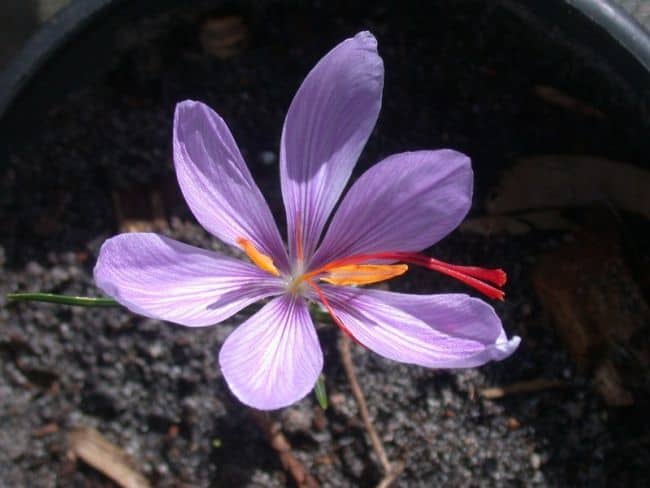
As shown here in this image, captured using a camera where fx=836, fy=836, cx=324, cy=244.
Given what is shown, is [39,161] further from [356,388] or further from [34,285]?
[356,388]

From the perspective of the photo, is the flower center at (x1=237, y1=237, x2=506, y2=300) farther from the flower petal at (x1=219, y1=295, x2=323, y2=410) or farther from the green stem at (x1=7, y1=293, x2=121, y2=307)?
the green stem at (x1=7, y1=293, x2=121, y2=307)

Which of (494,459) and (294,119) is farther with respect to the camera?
(494,459)

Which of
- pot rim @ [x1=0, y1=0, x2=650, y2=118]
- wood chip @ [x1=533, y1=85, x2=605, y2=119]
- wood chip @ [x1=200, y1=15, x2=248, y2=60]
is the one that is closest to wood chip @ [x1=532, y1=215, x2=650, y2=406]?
wood chip @ [x1=533, y1=85, x2=605, y2=119]

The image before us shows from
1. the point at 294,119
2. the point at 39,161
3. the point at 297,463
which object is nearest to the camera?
the point at 294,119

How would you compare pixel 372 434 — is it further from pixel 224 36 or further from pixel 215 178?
pixel 224 36

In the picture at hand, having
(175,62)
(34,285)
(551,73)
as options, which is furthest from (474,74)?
(34,285)

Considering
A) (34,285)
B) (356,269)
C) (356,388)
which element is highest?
(356,269)

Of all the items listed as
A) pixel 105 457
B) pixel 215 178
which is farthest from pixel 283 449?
pixel 215 178
